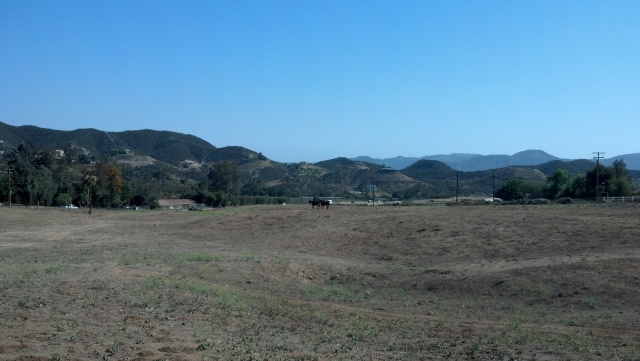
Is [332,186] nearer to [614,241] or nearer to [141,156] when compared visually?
[141,156]

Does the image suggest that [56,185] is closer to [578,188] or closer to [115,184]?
[115,184]

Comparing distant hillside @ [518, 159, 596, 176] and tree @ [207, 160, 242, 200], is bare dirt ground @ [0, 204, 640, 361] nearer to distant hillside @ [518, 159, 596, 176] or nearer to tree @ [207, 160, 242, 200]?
tree @ [207, 160, 242, 200]

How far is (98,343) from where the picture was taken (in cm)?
930

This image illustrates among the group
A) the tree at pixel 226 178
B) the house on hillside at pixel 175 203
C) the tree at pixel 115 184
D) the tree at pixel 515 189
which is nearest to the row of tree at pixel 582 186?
the tree at pixel 515 189

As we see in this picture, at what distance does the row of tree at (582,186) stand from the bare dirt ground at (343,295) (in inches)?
1755

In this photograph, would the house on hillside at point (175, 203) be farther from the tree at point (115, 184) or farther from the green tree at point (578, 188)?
the green tree at point (578, 188)

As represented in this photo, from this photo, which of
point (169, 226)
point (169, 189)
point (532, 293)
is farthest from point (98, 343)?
point (169, 189)

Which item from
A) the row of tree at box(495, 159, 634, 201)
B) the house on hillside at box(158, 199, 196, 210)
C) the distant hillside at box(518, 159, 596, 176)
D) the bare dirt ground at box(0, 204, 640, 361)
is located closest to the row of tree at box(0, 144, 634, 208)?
the row of tree at box(495, 159, 634, 201)

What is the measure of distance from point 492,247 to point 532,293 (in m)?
9.78

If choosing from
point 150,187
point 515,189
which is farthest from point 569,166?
point 150,187

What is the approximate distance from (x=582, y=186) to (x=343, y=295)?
69.4m

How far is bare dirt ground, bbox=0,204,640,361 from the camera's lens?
1041cm

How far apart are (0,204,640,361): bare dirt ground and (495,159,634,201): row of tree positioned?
44579mm

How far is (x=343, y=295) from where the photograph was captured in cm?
1894
